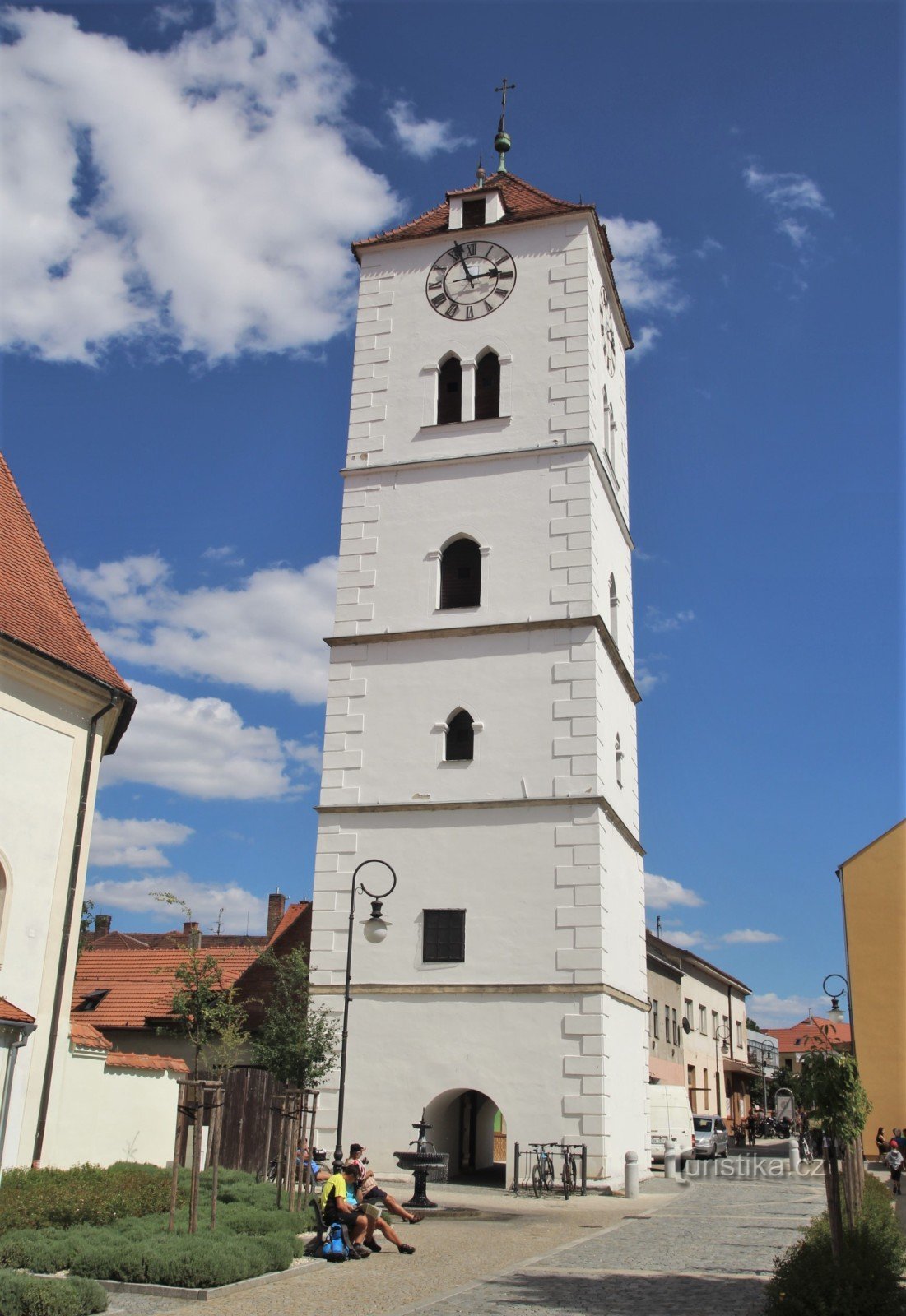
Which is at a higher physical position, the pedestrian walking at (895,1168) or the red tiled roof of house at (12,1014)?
the red tiled roof of house at (12,1014)

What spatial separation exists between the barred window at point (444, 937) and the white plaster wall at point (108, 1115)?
5651mm

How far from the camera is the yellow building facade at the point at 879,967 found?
39.4 m

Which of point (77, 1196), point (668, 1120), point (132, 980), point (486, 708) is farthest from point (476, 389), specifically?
point (668, 1120)

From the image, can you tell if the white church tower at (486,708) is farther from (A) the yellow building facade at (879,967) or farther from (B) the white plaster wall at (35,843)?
(A) the yellow building facade at (879,967)

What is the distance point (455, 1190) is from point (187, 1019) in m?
8.58

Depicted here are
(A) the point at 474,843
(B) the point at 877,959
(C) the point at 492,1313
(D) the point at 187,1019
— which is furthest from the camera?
(B) the point at 877,959

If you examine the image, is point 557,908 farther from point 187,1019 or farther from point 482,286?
point 482,286

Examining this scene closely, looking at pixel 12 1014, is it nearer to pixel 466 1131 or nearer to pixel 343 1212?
pixel 343 1212

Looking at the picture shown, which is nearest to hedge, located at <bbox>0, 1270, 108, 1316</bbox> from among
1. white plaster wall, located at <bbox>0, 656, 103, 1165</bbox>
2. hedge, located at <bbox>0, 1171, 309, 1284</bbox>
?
hedge, located at <bbox>0, 1171, 309, 1284</bbox>

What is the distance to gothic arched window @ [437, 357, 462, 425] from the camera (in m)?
28.4

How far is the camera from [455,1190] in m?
21.8

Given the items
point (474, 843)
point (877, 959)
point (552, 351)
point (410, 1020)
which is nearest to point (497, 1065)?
point (410, 1020)

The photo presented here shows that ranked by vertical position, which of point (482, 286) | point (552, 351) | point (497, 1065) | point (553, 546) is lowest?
point (497, 1065)

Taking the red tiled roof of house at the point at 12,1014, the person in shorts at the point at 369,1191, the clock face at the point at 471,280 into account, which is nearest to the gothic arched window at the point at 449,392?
the clock face at the point at 471,280
